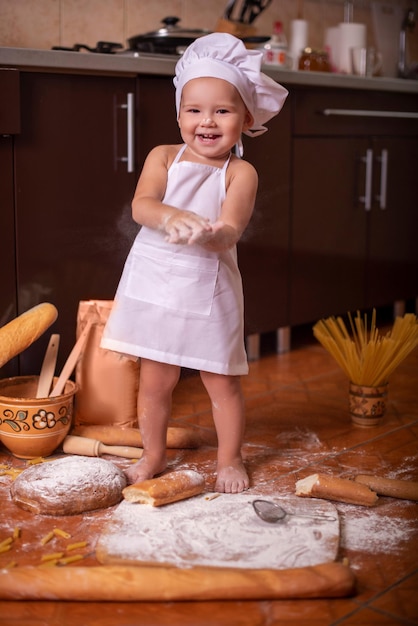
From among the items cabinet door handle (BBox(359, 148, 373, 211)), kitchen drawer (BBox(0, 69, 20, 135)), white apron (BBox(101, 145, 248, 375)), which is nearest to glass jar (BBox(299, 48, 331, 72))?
cabinet door handle (BBox(359, 148, 373, 211))

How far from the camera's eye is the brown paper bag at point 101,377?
2.23 metres

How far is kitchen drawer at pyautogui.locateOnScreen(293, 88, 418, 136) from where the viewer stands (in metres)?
2.91

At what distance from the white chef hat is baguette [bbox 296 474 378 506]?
0.76 meters

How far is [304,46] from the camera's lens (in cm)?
353

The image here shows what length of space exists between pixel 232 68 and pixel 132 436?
0.87 metres

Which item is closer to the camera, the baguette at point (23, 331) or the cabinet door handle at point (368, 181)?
the baguette at point (23, 331)

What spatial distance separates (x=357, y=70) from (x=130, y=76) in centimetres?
144

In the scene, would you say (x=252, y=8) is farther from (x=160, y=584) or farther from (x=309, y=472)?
(x=160, y=584)

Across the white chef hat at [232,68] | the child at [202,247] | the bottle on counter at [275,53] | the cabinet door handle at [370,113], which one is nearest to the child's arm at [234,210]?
the child at [202,247]

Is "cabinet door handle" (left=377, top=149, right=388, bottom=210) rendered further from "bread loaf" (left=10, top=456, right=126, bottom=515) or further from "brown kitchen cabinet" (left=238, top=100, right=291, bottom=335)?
"bread loaf" (left=10, top=456, right=126, bottom=515)

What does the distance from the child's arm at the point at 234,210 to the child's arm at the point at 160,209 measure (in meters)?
0.04

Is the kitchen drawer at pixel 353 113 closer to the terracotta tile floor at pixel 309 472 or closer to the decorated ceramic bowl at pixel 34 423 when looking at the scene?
the terracotta tile floor at pixel 309 472

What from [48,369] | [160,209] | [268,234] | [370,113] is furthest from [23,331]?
[370,113]

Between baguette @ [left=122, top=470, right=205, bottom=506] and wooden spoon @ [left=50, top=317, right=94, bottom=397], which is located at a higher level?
wooden spoon @ [left=50, top=317, right=94, bottom=397]
